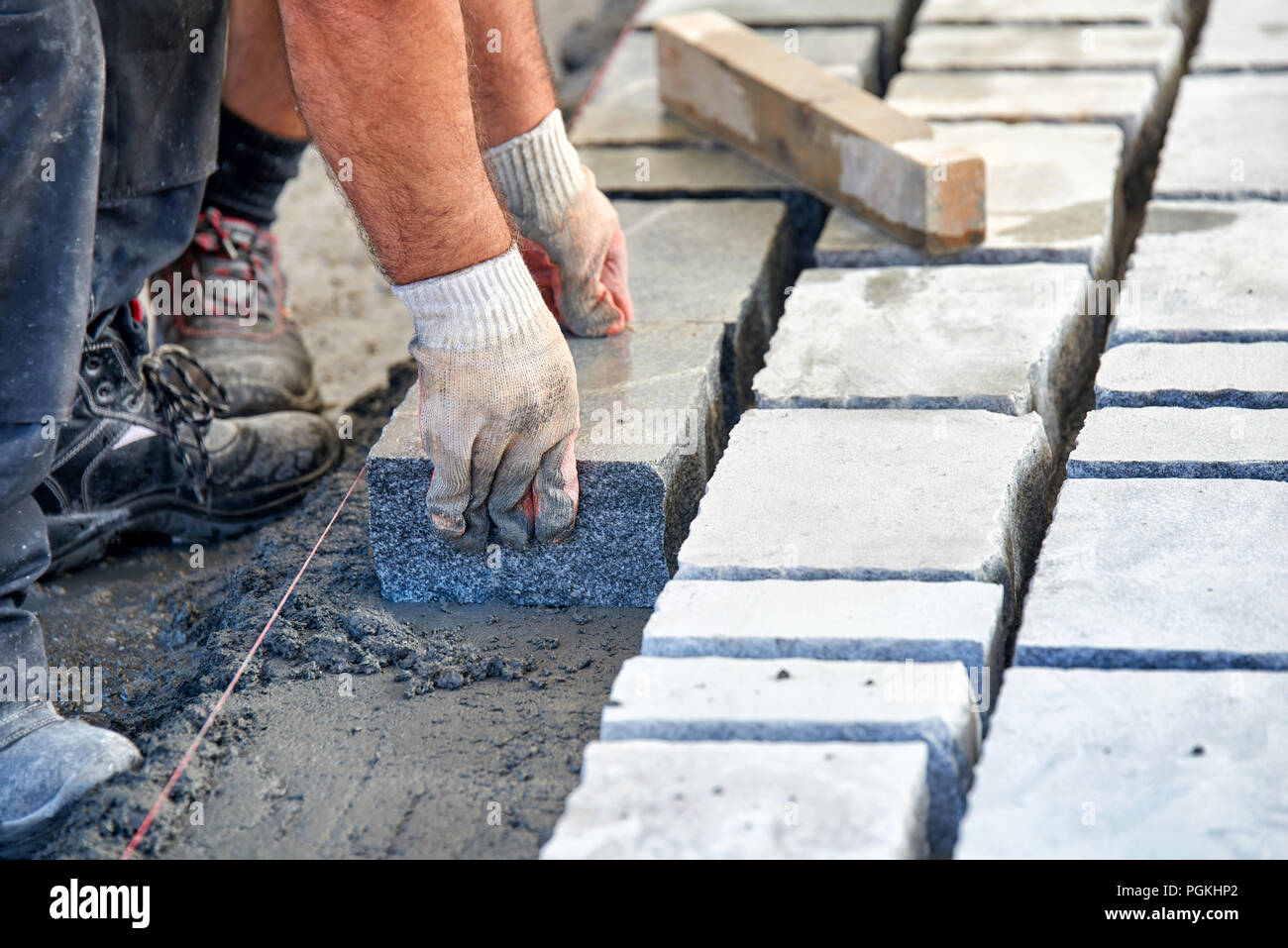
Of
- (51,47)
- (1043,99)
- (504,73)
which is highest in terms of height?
(51,47)

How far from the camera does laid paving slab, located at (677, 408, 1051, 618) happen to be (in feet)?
7.29

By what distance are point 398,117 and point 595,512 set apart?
729mm

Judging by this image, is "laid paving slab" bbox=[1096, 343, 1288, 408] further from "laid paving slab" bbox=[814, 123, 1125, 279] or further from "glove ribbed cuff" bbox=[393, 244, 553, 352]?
"glove ribbed cuff" bbox=[393, 244, 553, 352]

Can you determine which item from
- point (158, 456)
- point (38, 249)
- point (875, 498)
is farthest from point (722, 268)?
point (38, 249)

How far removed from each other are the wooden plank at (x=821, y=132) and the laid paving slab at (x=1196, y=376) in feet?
1.79

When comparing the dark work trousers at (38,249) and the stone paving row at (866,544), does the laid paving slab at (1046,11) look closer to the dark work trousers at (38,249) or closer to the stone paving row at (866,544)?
the stone paving row at (866,544)

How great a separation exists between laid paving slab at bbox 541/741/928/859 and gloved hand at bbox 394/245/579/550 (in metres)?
0.62

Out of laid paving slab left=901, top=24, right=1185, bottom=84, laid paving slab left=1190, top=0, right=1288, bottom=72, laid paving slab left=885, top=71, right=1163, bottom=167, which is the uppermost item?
laid paving slab left=1190, top=0, right=1288, bottom=72

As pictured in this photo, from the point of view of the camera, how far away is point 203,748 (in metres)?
2.28

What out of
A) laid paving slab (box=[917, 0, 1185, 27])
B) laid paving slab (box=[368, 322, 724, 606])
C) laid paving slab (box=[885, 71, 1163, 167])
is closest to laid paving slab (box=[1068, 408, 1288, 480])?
laid paving slab (box=[368, 322, 724, 606])

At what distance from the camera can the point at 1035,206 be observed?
3.33 m

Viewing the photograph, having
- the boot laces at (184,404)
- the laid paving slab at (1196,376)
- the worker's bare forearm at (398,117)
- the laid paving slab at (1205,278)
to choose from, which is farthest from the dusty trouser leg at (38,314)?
the laid paving slab at (1205,278)

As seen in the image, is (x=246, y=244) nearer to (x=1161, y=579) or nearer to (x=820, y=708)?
(x=820, y=708)
